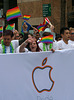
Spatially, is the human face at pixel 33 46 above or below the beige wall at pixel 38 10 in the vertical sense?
below

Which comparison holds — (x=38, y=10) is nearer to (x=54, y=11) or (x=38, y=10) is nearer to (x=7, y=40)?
(x=54, y=11)

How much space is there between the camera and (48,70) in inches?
196

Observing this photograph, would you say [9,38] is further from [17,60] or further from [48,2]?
[48,2]

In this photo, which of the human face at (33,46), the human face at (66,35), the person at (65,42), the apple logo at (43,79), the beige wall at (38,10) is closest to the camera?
the apple logo at (43,79)

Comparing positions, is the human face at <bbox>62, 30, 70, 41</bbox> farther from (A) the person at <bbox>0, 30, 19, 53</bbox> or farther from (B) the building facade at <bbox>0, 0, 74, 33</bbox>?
(B) the building facade at <bbox>0, 0, 74, 33</bbox>

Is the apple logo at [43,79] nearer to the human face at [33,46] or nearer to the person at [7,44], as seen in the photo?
the human face at [33,46]

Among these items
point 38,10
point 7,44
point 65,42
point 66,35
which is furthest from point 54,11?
point 7,44

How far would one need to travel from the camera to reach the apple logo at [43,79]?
195 inches

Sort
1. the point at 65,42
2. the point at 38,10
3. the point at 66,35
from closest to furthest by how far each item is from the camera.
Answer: the point at 65,42 → the point at 66,35 → the point at 38,10

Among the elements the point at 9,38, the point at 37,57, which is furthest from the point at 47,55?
the point at 9,38

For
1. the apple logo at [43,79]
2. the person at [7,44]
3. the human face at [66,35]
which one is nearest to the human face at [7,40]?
the person at [7,44]

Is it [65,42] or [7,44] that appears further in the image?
[65,42]

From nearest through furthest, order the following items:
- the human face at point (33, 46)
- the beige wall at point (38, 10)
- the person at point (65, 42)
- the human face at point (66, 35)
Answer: the human face at point (33, 46)
the person at point (65, 42)
the human face at point (66, 35)
the beige wall at point (38, 10)

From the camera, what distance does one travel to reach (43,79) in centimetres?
498
